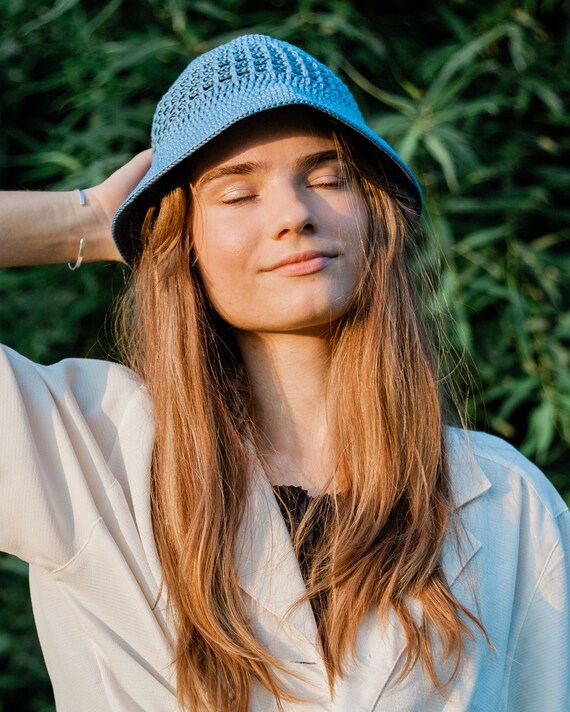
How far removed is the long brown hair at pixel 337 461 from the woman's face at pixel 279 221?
2.6 inches

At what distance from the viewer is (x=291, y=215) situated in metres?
1.52

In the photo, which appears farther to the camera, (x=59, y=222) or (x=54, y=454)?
(x=59, y=222)

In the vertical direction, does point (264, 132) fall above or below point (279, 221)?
above

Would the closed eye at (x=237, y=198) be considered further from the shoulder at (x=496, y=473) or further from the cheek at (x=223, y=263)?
the shoulder at (x=496, y=473)

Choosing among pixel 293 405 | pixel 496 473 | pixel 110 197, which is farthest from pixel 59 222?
pixel 496 473

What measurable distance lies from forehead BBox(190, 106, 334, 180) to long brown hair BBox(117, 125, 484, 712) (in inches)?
2.4

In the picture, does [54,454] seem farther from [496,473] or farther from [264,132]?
[496,473]

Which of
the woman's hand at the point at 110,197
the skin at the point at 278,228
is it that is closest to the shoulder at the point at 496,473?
the skin at the point at 278,228

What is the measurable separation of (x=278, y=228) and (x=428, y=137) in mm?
1103

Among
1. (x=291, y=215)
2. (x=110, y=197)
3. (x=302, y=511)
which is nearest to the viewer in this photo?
(x=291, y=215)

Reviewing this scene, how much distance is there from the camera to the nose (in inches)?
60.0

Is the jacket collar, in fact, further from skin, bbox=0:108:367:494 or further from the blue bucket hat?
the blue bucket hat

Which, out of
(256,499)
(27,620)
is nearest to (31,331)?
(27,620)

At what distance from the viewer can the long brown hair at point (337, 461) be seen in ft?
4.91
